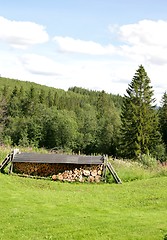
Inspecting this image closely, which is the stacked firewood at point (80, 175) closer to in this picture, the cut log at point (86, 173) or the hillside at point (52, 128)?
the cut log at point (86, 173)

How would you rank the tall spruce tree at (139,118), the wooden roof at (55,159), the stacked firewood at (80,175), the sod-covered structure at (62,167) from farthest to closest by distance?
the tall spruce tree at (139,118) → the wooden roof at (55,159) → the sod-covered structure at (62,167) → the stacked firewood at (80,175)

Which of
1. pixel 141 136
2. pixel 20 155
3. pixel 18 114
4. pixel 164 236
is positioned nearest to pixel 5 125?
pixel 18 114

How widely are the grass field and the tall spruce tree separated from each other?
101ft

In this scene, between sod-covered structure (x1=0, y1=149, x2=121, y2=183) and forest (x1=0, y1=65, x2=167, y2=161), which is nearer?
sod-covered structure (x1=0, y1=149, x2=121, y2=183)

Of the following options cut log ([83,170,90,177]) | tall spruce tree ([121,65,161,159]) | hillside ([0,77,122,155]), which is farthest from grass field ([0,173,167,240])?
hillside ([0,77,122,155])

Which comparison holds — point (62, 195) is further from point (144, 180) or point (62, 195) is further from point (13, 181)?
point (144, 180)

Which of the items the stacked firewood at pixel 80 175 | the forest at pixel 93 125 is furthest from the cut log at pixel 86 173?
the forest at pixel 93 125

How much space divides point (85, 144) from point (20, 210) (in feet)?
227

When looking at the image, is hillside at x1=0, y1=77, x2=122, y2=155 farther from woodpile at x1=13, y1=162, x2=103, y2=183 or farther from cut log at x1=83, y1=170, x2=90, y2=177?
cut log at x1=83, y1=170, x2=90, y2=177

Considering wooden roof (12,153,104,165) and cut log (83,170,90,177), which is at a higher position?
wooden roof (12,153,104,165)

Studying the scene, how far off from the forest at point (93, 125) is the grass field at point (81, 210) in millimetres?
31445

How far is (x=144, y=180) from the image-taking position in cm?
2006

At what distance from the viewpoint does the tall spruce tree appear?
49656mm

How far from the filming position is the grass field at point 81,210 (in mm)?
10969
